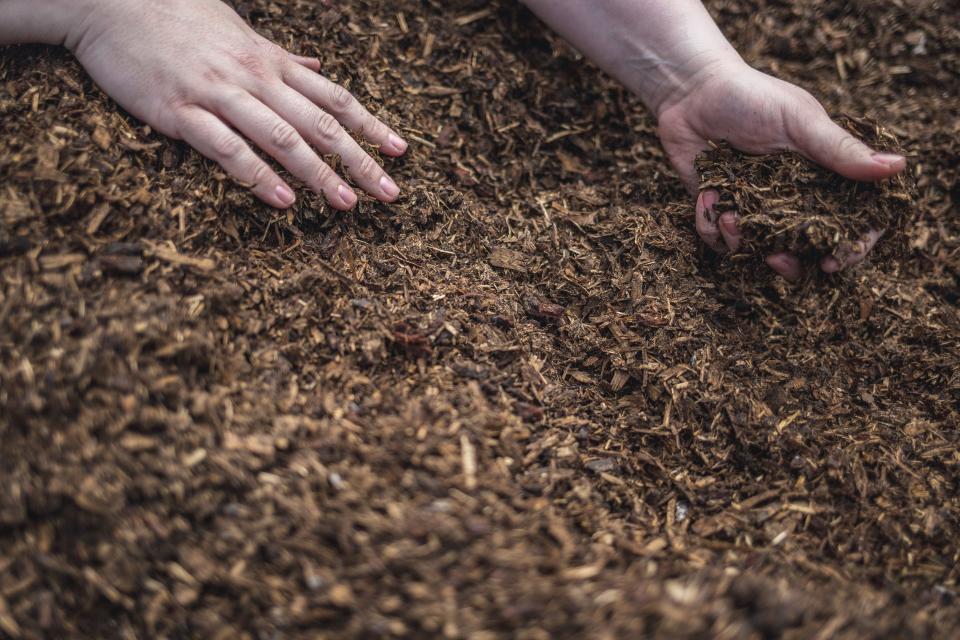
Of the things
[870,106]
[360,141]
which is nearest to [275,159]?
[360,141]

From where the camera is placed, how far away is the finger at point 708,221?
2.17 metres

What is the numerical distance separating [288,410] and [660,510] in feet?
3.16

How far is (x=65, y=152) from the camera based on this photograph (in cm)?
181

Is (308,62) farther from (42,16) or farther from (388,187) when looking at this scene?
(42,16)

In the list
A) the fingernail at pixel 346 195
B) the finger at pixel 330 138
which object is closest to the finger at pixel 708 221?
the finger at pixel 330 138

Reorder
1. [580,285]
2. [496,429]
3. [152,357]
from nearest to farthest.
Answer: [152,357] < [496,429] < [580,285]

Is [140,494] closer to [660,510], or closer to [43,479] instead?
[43,479]

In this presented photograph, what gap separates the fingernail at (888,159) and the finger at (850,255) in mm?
213

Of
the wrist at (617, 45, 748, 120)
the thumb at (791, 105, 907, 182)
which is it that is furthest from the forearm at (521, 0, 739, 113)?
the thumb at (791, 105, 907, 182)

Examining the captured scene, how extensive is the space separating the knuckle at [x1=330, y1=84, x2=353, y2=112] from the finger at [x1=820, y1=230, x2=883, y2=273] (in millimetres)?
1545

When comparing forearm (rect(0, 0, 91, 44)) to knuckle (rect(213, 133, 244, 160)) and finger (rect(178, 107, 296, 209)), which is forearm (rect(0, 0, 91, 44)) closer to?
finger (rect(178, 107, 296, 209))

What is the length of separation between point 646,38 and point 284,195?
143 cm

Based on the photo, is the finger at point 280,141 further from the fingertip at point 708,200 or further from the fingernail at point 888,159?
the fingernail at point 888,159

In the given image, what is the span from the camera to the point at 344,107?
2.13m
